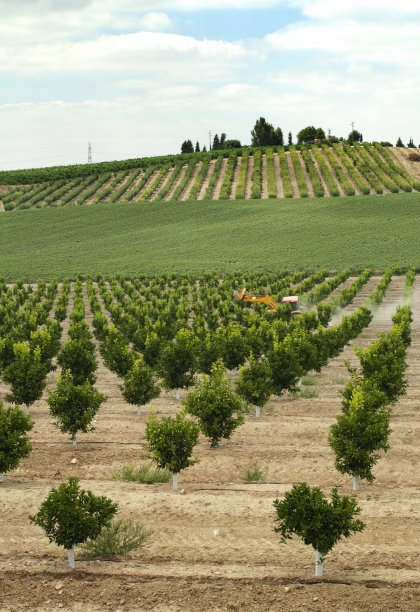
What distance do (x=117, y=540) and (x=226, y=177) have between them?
106 meters

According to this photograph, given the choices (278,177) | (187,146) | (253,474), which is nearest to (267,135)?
(187,146)

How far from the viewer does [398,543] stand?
42.7 feet

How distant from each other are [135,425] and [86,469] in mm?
3996

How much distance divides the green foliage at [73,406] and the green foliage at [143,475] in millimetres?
2613

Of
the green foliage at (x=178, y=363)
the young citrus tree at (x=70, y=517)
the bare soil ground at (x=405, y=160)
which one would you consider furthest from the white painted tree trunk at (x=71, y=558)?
the bare soil ground at (x=405, y=160)

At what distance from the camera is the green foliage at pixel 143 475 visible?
55.3 ft

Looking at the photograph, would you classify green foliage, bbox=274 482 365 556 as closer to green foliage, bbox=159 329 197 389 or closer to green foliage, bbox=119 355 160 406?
green foliage, bbox=119 355 160 406

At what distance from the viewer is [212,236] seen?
292 feet

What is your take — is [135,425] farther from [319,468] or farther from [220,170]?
[220,170]

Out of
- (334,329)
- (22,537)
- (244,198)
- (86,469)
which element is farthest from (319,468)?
(244,198)

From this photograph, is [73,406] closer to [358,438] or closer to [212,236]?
[358,438]

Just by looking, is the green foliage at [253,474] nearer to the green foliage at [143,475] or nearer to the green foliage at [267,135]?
the green foliage at [143,475]

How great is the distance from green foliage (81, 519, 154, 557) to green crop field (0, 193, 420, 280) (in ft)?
188

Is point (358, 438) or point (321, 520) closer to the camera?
point (321, 520)
